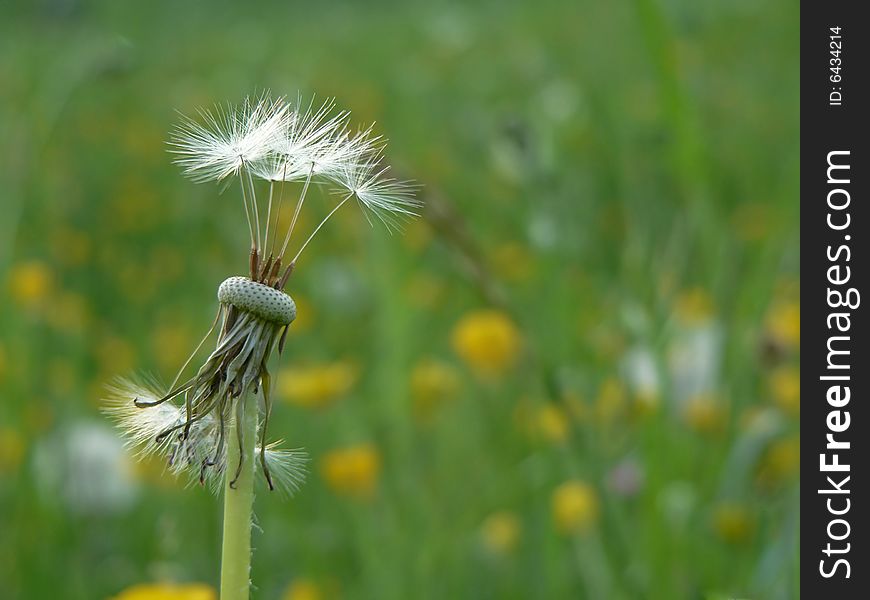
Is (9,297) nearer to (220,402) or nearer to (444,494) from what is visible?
(444,494)

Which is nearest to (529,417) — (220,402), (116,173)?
(220,402)

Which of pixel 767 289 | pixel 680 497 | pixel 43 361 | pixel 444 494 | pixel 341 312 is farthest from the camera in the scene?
pixel 341 312

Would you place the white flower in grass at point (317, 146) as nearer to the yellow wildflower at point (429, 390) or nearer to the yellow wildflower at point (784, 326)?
the yellow wildflower at point (784, 326)

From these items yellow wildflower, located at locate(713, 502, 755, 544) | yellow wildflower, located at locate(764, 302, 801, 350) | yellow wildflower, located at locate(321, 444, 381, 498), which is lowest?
yellow wildflower, located at locate(713, 502, 755, 544)

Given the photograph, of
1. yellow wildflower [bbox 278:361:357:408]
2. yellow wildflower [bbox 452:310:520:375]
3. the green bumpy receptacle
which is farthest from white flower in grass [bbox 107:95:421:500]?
yellow wildflower [bbox 452:310:520:375]

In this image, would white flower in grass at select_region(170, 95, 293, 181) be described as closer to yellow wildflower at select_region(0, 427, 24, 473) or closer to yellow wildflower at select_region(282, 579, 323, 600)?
yellow wildflower at select_region(282, 579, 323, 600)

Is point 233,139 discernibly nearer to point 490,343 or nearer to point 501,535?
point 501,535
